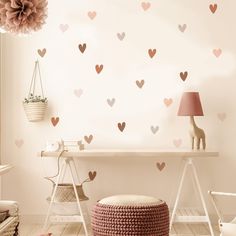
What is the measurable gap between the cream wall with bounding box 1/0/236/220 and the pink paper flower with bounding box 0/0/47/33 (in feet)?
10.2

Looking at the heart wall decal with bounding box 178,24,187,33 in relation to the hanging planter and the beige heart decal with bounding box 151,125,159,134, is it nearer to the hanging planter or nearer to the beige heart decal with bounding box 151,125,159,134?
the beige heart decal with bounding box 151,125,159,134

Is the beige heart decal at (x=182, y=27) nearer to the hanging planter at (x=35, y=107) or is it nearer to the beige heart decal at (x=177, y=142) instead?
the beige heart decal at (x=177, y=142)

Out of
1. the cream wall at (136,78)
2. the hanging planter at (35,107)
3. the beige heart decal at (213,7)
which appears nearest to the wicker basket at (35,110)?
the hanging planter at (35,107)

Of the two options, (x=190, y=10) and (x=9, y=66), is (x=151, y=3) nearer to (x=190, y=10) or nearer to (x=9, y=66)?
(x=190, y=10)

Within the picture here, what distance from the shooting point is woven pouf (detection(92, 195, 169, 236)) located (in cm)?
337

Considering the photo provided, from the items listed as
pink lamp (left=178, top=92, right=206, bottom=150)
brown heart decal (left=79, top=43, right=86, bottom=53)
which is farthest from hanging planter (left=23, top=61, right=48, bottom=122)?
pink lamp (left=178, top=92, right=206, bottom=150)

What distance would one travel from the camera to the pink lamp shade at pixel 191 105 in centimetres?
421

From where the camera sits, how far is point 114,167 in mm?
4602

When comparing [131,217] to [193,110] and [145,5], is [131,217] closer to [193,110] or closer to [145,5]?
[193,110]

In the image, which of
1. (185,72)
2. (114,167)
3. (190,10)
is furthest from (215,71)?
(114,167)

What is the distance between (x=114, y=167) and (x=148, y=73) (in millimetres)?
945

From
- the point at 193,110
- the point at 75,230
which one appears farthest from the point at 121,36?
the point at 75,230

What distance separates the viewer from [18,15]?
1.46 metres

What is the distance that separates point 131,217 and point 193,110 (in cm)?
127
